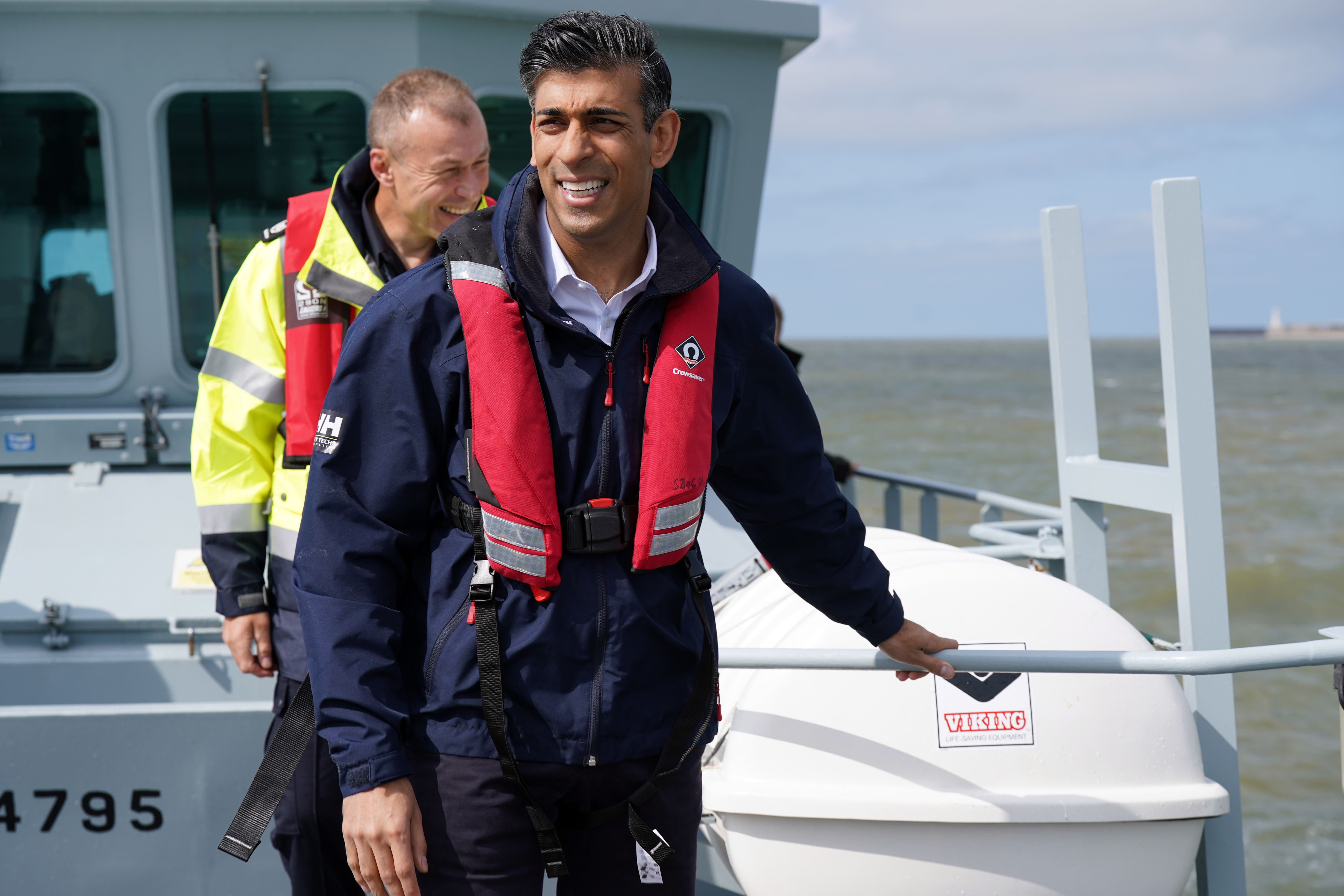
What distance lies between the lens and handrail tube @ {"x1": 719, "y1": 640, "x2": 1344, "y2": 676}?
2.11 metres

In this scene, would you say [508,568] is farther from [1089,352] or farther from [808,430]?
[1089,352]

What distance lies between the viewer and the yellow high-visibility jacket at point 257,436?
2.38 m

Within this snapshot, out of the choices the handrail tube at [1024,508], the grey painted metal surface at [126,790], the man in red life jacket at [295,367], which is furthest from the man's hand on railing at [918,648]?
the handrail tube at [1024,508]

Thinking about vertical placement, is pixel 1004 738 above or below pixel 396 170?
below

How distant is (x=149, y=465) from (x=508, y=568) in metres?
3.00

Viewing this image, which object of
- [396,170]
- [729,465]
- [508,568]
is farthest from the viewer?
[396,170]

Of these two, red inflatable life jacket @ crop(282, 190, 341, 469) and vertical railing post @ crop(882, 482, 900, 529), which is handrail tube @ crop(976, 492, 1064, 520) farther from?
red inflatable life jacket @ crop(282, 190, 341, 469)

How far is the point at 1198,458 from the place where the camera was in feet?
9.09

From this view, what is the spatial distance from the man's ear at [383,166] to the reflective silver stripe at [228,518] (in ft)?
2.33

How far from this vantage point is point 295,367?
7.73ft

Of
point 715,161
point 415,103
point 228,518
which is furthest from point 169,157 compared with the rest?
point 228,518

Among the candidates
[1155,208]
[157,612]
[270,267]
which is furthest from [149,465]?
[1155,208]

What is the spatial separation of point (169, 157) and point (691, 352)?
309 cm

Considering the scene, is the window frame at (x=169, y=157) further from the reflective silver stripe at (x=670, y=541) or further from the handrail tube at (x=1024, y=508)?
the reflective silver stripe at (x=670, y=541)
